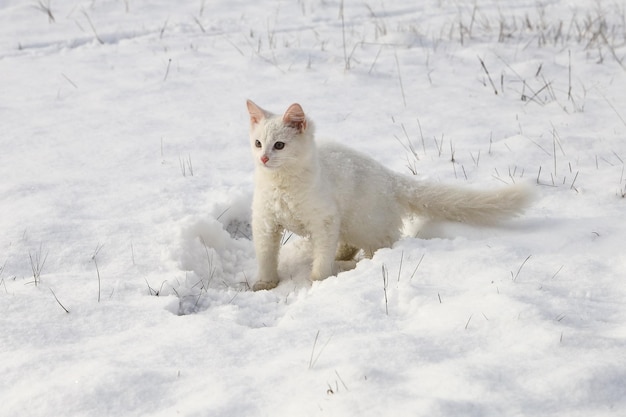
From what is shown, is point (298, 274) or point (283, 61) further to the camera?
point (283, 61)

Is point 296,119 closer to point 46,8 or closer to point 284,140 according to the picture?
point 284,140

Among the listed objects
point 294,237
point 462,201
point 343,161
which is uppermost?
point 343,161

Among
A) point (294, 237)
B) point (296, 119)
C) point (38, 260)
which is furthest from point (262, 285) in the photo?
point (38, 260)

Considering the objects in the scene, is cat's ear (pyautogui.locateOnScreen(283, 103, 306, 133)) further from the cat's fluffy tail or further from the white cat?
the cat's fluffy tail

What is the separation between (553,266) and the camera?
3.69 m

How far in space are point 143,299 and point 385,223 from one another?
63.2 inches

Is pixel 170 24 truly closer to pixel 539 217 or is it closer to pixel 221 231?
pixel 221 231

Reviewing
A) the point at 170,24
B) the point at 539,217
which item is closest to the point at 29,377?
the point at 539,217

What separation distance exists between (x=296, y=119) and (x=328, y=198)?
49cm

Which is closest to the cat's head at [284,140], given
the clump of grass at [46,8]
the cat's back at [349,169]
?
the cat's back at [349,169]

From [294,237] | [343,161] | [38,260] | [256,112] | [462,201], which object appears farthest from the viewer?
[294,237]

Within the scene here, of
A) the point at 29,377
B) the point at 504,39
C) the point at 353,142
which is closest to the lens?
the point at 29,377

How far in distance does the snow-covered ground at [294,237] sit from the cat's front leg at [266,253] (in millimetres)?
99

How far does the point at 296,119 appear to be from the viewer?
402 cm
